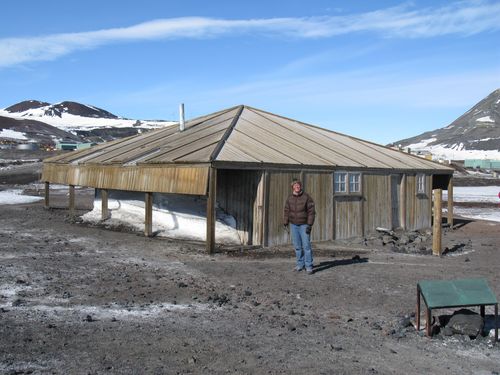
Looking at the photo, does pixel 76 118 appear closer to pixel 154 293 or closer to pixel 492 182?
pixel 492 182

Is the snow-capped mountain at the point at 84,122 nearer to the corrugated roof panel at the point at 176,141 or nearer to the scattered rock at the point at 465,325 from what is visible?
the corrugated roof panel at the point at 176,141

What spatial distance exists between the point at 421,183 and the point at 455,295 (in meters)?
14.7

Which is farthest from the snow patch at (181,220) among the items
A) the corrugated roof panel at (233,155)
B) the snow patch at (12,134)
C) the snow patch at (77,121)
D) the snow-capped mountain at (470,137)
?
the snow patch at (77,121)

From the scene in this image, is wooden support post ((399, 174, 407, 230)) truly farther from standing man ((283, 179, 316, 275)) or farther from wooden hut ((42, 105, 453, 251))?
standing man ((283, 179, 316, 275))

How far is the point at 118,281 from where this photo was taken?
9.58 m

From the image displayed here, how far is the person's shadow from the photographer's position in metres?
11.3

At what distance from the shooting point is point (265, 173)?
14.3 metres

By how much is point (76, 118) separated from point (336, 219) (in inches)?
6691

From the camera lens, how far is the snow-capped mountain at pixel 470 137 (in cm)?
11475

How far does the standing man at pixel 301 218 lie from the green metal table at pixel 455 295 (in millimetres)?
3526

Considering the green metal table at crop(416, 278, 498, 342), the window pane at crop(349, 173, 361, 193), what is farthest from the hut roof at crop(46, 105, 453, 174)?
the green metal table at crop(416, 278, 498, 342)

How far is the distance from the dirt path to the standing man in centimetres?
53

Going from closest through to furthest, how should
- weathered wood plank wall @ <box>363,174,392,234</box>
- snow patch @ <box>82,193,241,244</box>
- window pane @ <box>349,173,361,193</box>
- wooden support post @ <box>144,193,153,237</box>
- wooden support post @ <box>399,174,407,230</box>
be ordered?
snow patch @ <box>82,193,241,244</box>
wooden support post @ <box>144,193,153,237</box>
window pane @ <box>349,173,361,193</box>
weathered wood plank wall @ <box>363,174,392,234</box>
wooden support post @ <box>399,174,407,230</box>

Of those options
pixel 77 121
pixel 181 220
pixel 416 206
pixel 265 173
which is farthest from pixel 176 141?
pixel 77 121
